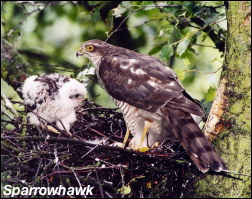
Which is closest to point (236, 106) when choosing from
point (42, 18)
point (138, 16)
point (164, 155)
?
point (164, 155)

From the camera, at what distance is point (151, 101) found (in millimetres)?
4434

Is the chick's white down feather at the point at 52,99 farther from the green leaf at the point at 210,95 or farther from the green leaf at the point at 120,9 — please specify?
the green leaf at the point at 210,95

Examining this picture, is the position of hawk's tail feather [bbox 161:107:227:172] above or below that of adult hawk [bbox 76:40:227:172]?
below

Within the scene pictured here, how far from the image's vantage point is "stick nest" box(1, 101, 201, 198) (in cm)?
387

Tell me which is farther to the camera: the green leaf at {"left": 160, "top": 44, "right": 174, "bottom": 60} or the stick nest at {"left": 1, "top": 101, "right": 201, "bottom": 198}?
the green leaf at {"left": 160, "top": 44, "right": 174, "bottom": 60}

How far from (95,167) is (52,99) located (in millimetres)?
1407

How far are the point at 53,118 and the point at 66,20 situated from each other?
123 inches

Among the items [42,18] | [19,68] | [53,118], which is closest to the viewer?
[53,118]

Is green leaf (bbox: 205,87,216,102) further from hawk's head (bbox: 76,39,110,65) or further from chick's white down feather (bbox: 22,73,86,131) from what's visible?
chick's white down feather (bbox: 22,73,86,131)

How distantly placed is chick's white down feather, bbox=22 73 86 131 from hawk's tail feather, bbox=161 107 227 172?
121 centimetres

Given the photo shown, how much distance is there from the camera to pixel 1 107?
4191mm

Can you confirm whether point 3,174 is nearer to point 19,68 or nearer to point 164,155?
point 164,155

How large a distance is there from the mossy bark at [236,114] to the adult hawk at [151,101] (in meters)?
0.16

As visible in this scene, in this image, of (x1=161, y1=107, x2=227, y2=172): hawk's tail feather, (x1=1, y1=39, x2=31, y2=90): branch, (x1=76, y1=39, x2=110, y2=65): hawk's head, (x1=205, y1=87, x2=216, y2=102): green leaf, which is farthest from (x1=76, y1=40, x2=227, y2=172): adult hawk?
(x1=1, y1=39, x2=31, y2=90): branch
